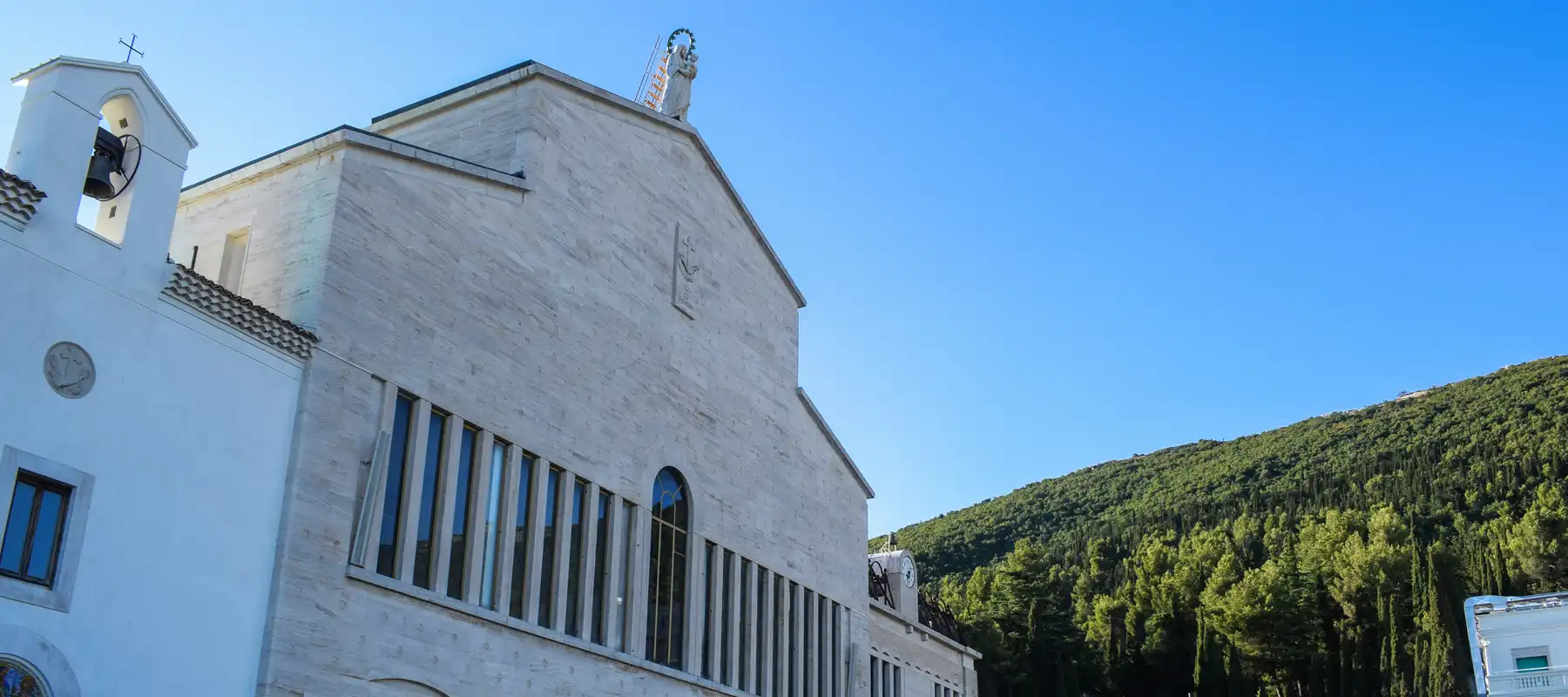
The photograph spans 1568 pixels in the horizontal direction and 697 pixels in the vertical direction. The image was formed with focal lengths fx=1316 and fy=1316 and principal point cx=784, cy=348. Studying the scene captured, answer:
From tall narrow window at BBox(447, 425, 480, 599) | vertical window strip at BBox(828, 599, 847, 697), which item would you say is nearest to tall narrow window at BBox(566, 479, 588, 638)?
tall narrow window at BBox(447, 425, 480, 599)

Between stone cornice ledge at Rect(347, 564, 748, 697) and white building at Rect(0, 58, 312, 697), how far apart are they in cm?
179

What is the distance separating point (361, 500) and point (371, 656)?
2079 millimetres

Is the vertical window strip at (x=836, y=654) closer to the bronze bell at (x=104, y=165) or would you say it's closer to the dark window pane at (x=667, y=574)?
A: the dark window pane at (x=667, y=574)

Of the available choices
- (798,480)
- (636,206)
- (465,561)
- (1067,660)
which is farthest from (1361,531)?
(465,561)

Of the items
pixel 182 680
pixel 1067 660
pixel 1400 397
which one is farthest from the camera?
pixel 1400 397

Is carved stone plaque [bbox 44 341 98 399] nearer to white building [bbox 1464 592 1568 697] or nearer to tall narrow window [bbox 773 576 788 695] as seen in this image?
tall narrow window [bbox 773 576 788 695]

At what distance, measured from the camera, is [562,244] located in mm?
23406

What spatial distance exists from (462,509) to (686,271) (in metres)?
8.74

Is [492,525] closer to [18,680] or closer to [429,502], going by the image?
[429,502]

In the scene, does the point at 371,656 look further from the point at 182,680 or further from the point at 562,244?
the point at 562,244

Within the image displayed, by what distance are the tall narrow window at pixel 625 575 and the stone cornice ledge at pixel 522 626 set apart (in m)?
0.32

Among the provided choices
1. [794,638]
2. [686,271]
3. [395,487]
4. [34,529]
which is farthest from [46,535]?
[794,638]

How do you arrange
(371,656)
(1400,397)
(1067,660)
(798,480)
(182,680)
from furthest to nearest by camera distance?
(1400,397), (1067,660), (798,480), (371,656), (182,680)

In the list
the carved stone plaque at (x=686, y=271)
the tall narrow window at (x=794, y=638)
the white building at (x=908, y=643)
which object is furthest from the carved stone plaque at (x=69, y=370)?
the white building at (x=908, y=643)
